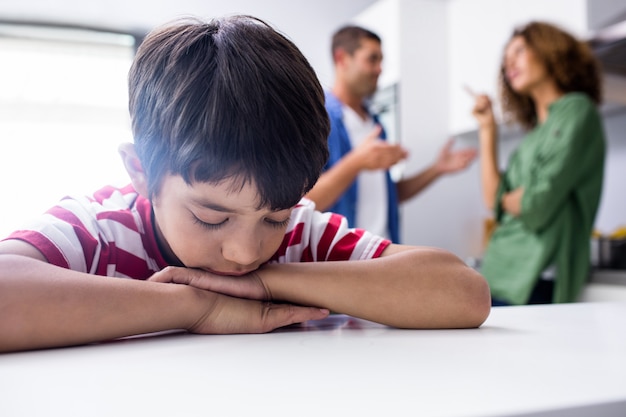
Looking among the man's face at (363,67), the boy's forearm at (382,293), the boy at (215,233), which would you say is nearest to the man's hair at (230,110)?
the boy at (215,233)

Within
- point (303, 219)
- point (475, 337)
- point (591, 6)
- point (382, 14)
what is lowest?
point (475, 337)

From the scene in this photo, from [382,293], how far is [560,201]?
4.34ft

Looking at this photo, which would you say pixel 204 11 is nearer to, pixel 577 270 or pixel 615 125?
pixel 615 125

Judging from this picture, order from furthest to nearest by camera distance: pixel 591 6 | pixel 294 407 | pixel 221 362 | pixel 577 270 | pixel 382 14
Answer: pixel 382 14 → pixel 591 6 → pixel 577 270 → pixel 221 362 → pixel 294 407

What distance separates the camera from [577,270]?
6.35 feet

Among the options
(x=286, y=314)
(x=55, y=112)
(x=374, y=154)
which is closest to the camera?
(x=286, y=314)

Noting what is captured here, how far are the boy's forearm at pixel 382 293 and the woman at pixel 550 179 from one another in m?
1.23

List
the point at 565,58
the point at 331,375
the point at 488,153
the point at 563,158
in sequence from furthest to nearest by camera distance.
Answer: the point at 488,153, the point at 565,58, the point at 563,158, the point at 331,375

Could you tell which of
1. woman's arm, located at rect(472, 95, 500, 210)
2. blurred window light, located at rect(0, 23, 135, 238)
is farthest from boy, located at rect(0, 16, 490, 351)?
blurred window light, located at rect(0, 23, 135, 238)

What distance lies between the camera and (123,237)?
799 millimetres

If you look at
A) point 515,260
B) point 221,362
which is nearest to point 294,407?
point 221,362

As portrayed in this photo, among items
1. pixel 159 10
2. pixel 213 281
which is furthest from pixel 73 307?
pixel 159 10

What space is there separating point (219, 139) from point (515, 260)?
1.57 m

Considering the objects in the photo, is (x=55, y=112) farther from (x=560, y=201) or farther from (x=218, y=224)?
(x=218, y=224)
